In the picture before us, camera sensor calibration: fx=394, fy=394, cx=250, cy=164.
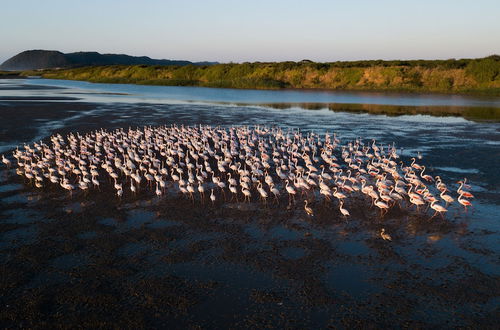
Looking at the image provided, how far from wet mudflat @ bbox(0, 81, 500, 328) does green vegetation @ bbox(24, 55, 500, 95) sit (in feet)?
252

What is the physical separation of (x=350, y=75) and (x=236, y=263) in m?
93.6

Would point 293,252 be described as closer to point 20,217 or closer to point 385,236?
point 385,236

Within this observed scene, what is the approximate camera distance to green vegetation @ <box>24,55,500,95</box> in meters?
84.3

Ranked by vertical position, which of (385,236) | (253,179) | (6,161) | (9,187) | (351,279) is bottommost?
(351,279)

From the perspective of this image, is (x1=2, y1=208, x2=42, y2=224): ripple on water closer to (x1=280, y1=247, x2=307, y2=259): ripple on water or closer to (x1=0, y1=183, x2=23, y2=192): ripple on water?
(x1=0, y1=183, x2=23, y2=192): ripple on water

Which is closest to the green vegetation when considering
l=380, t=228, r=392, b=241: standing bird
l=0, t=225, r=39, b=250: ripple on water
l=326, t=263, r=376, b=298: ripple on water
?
l=380, t=228, r=392, b=241: standing bird

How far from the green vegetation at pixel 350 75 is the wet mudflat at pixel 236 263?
76.8 m

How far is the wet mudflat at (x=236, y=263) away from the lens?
9188mm

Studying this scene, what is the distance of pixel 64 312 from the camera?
30.1 ft

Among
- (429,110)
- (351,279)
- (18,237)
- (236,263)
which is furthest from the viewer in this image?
(429,110)

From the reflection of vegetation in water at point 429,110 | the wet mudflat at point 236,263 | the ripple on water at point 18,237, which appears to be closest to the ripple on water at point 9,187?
the wet mudflat at point 236,263

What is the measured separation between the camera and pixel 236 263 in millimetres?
11406

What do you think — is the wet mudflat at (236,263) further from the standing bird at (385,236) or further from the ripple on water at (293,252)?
the standing bird at (385,236)

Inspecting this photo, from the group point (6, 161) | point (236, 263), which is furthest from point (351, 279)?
point (6, 161)
